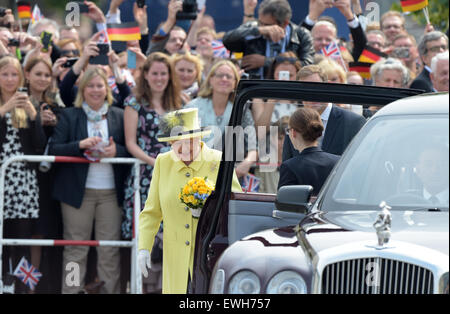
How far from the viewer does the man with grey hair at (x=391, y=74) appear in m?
12.0

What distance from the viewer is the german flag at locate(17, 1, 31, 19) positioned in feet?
44.8

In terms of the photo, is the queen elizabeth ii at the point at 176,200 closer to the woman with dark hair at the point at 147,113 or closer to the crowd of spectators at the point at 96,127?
the crowd of spectators at the point at 96,127

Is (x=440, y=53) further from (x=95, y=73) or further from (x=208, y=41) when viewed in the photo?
(x=95, y=73)

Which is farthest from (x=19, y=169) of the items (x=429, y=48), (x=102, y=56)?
(x=429, y=48)

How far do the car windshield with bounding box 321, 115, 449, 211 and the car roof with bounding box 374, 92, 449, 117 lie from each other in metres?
0.04

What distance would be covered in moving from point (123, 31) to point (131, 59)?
1.18 feet

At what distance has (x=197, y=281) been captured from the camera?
23.1 ft

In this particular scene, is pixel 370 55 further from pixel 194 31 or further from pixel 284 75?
pixel 284 75

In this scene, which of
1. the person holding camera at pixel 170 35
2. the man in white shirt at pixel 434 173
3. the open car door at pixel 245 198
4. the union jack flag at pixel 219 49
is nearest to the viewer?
the man in white shirt at pixel 434 173

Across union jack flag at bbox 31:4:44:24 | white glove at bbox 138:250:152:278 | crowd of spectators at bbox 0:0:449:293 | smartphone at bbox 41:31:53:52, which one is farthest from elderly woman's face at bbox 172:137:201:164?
union jack flag at bbox 31:4:44:24

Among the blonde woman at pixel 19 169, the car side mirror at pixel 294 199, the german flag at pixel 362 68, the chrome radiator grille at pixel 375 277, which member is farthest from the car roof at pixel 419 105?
the german flag at pixel 362 68

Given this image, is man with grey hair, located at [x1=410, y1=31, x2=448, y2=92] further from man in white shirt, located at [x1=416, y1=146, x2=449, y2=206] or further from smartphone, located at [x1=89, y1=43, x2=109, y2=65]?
man in white shirt, located at [x1=416, y1=146, x2=449, y2=206]

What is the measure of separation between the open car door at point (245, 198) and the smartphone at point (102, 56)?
448 centimetres
